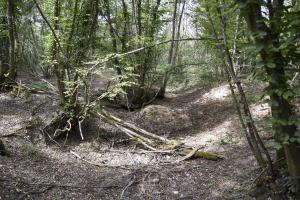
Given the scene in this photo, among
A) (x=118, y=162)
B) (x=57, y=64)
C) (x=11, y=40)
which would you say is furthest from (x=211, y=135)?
(x=11, y=40)

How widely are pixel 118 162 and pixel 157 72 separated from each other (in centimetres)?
508

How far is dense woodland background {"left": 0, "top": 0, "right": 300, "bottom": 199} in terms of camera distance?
3.05 metres

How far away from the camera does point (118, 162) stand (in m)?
6.07

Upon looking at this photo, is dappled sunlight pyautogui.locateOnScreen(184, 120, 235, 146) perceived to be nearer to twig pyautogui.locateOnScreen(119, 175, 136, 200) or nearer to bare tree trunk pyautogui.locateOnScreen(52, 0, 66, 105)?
twig pyautogui.locateOnScreen(119, 175, 136, 200)

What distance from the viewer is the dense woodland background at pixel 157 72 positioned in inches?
120

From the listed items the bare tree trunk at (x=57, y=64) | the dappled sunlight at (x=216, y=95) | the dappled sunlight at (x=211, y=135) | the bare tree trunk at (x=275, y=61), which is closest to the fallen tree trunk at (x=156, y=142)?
the dappled sunlight at (x=211, y=135)

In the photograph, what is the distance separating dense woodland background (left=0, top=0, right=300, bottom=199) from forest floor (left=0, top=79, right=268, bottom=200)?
10 cm

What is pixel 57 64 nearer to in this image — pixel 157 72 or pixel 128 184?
pixel 128 184

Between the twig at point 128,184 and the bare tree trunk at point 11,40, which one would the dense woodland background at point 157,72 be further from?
the twig at point 128,184

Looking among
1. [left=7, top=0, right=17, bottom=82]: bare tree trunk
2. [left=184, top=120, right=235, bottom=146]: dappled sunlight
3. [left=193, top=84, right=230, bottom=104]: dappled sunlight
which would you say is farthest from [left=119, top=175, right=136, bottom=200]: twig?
[left=7, top=0, right=17, bottom=82]: bare tree trunk

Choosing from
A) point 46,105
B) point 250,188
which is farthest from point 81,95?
point 250,188

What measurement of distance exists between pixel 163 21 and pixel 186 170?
6364mm

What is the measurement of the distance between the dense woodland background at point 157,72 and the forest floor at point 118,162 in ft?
0.33

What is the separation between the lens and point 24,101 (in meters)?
8.88
